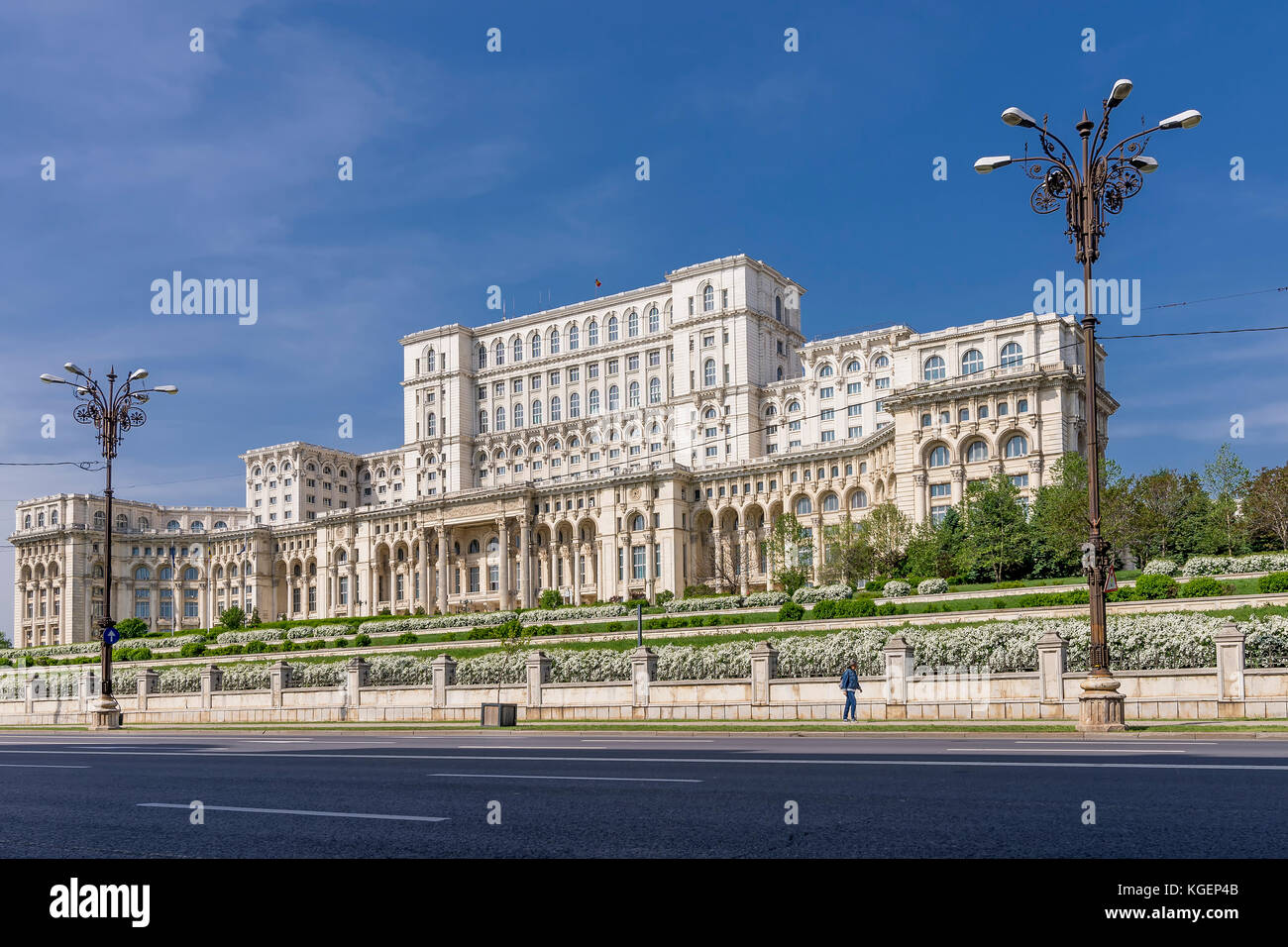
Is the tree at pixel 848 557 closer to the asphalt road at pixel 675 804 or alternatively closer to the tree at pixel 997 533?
the tree at pixel 997 533

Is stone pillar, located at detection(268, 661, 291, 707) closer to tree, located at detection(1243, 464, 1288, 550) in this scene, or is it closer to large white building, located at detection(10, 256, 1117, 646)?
large white building, located at detection(10, 256, 1117, 646)

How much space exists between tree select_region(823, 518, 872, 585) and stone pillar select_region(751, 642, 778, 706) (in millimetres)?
39141

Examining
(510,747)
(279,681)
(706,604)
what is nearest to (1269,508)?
(706,604)

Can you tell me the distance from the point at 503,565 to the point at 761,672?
80679mm

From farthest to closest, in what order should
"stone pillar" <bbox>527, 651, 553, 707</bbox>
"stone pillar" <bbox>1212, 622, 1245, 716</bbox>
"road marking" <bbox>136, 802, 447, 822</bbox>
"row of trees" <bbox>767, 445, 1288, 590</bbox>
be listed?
"row of trees" <bbox>767, 445, 1288, 590</bbox>, "stone pillar" <bbox>527, 651, 553, 707</bbox>, "stone pillar" <bbox>1212, 622, 1245, 716</bbox>, "road marking" <bbox>136, 802, 447, 822</bbox>

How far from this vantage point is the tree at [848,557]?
72375 mm

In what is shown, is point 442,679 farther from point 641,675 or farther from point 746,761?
point 746,761

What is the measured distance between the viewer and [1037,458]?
73562 millimetres

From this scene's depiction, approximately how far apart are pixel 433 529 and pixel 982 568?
66089 mm

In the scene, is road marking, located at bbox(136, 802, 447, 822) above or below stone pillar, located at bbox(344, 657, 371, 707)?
above

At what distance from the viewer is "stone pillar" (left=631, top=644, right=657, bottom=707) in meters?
31.1

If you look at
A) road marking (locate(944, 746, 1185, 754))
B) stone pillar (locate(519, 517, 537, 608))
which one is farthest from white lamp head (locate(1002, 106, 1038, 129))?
stone pillar (locate(519, 517, 537, 608))
